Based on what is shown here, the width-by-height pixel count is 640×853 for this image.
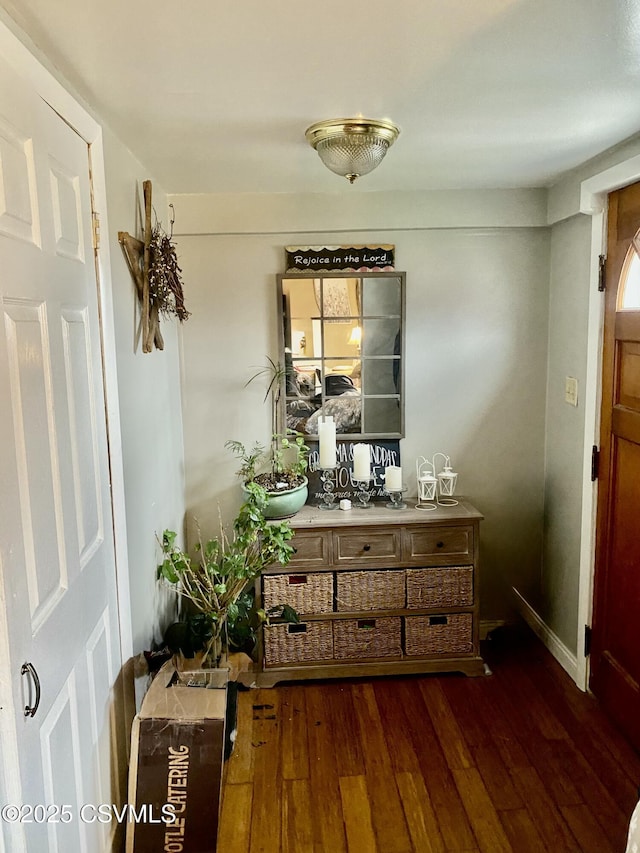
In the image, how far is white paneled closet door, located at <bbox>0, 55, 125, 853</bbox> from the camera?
1.23m

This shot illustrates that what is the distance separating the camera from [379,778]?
2330mm

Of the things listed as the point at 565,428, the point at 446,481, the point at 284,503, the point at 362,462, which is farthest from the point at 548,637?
the point at 284,503

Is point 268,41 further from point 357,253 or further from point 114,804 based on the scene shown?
point 114,804

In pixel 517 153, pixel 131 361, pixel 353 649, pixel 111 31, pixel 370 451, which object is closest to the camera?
pixel 111 31

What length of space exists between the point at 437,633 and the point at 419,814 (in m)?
0.90

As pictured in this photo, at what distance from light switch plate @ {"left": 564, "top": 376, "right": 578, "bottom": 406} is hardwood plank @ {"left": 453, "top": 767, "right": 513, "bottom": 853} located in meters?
1.59

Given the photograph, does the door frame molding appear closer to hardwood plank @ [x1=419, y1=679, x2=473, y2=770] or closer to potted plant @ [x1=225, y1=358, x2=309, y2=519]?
hardwood plank @ [x1=419, y1=679, x2=473, y2=770]

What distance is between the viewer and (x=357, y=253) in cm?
309

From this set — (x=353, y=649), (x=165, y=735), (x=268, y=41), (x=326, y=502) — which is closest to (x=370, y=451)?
(x=326, y=502)

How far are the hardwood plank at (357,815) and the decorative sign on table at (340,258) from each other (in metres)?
2.19

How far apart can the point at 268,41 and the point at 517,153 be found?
1334 millimetres

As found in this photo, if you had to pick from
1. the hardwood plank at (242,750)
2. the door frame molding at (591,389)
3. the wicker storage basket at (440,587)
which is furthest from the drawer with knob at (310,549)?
the door frame molding at (591,389)

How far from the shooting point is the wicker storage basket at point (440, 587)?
2930mm

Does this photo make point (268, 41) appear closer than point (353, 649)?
Yes
